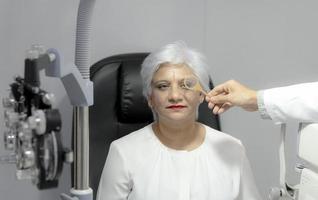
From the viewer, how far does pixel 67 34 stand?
2193mm

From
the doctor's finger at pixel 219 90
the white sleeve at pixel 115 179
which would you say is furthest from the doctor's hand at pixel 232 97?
the white sleeve at pixel 115 179

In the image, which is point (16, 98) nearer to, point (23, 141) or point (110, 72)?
point (23, 141)

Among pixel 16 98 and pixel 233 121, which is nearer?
pixel 16 98

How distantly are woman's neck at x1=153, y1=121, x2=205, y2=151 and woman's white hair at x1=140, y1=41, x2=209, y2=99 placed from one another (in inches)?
6.4

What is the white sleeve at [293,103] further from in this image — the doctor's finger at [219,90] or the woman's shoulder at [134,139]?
the woman's shoulder at [134,139]

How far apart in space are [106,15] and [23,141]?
1.32 m

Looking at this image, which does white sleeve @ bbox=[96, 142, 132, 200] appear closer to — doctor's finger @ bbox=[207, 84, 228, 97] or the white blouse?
the white blouse

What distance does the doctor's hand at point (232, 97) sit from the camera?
1724 mm

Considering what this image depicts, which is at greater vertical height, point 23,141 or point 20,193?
point 23,141

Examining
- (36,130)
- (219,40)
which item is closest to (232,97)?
(219,40)

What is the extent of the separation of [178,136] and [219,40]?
2.28 ft

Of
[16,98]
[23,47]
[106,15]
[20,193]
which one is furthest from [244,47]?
[16,98]

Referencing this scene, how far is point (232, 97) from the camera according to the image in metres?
1.76

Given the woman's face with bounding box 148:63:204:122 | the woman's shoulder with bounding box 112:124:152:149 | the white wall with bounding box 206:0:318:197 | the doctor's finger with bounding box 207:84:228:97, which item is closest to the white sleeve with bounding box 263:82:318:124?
the doctor's finger with bounding box 207:84:228:97
